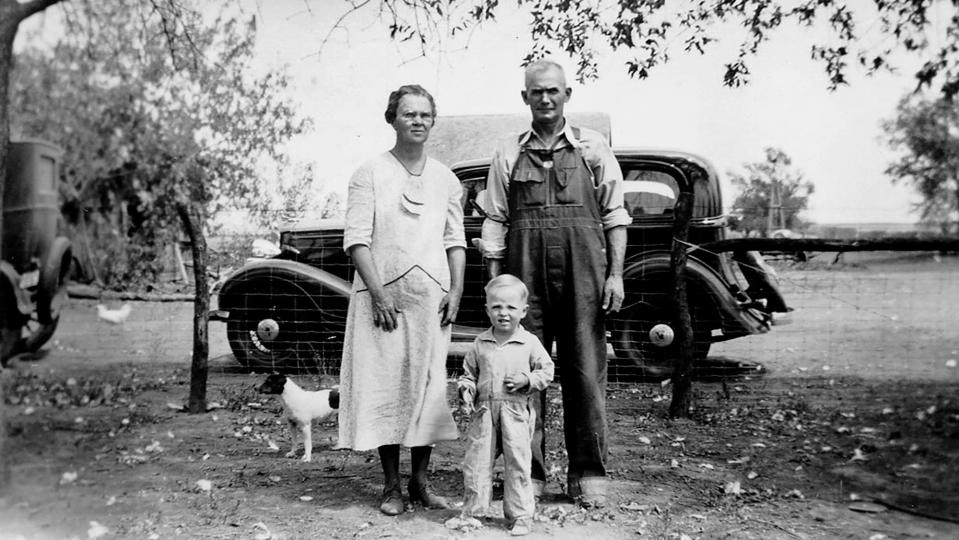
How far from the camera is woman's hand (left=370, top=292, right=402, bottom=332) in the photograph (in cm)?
315

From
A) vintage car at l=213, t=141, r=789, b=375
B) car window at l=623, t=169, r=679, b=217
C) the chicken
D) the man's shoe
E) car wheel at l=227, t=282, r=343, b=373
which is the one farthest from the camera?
car window at l=623, t=169, r=679, b=217

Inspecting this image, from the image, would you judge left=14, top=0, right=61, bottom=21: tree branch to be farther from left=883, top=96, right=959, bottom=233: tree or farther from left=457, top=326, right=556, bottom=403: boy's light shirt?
left=883, top=96, right=959, bottom=233: tree

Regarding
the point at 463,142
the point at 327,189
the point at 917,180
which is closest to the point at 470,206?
the point at 463,142

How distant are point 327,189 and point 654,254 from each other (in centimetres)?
269

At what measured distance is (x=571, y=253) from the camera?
3.23 meters

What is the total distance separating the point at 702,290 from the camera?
5914 mm

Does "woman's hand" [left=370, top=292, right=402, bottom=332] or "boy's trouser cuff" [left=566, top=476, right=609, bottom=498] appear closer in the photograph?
"woman's hand" [left=370, top=292, right=402, bottom=332]

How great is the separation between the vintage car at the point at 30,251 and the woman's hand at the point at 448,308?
6.04 feet

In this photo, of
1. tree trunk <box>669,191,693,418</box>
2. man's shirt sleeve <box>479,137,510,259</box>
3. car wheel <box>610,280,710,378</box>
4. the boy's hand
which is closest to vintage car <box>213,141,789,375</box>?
car wheel <box>610,280,710,378</box>

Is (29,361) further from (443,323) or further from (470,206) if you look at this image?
(470,206)

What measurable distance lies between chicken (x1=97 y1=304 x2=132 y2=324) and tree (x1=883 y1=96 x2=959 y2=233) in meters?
4.29

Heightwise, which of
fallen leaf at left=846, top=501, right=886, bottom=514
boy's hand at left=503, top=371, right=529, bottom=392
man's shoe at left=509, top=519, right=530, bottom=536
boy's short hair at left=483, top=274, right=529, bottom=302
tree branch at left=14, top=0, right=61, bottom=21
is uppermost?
tree branch at left=14, top=0, right=61, bottom=21

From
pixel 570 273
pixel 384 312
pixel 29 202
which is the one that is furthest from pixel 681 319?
pixel 29 202

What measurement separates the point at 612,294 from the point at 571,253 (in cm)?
26
